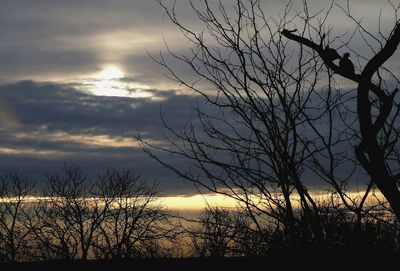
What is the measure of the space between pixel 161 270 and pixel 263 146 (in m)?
4.44

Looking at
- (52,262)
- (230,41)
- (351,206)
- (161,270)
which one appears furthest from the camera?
(52,262)

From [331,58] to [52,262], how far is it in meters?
11.4

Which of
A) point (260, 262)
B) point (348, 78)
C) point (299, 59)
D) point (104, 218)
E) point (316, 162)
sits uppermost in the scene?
point (104, 218)

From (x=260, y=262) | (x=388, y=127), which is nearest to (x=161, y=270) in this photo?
(x=260, y=262)

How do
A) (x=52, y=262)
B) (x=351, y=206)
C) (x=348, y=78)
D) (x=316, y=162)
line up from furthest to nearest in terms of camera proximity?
(x=52, y=262), (x=316, y=162), (x=351, y=206), (x=348, y=78)

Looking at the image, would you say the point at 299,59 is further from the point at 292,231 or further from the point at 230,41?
the point at 292,231

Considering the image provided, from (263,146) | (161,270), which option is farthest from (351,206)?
(161,270)

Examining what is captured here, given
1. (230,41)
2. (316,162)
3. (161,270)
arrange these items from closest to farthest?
(316,162), (230,41), (161,270)

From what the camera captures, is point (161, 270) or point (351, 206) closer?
point (351, 206)

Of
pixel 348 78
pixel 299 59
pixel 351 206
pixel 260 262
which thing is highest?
→ pixel 299 59

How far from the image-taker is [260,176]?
21.1 ft

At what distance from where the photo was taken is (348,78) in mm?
5516

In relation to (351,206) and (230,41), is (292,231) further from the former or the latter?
(230,41)

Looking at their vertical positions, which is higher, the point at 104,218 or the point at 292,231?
the point at 104,218
